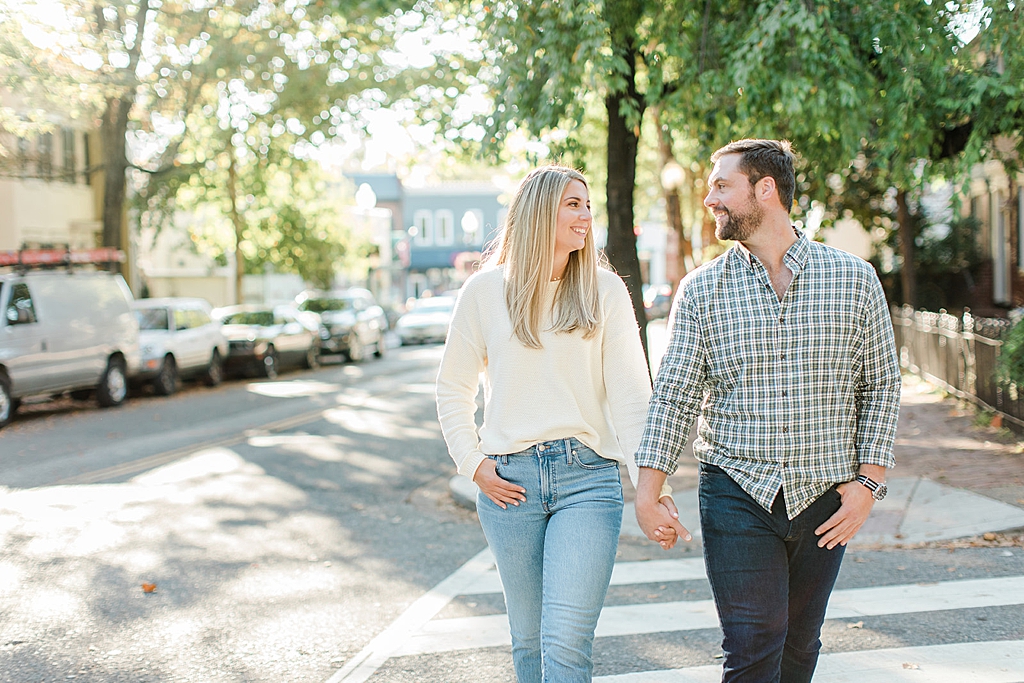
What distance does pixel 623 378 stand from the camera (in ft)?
10.2

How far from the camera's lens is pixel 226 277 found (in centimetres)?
3791

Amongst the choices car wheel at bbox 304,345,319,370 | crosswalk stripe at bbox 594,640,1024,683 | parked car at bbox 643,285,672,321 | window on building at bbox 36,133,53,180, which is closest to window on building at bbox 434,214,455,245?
parked car at bbox 643,285,672,321

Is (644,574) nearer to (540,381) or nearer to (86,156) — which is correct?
(540,381)

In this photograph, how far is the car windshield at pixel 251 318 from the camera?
21844 millimetres

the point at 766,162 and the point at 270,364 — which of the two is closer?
the point at 766,162

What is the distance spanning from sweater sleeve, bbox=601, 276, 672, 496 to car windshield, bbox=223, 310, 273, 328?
19363 mm

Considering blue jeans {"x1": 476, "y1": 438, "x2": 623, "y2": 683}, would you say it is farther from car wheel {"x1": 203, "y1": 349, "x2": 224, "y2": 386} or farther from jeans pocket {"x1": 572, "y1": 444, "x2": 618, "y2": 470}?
car wheel {"x1": 203, "y1": 349, "x2": 224, "y2": 386}

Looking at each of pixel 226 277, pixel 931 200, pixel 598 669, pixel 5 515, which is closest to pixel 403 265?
pixel 226 277

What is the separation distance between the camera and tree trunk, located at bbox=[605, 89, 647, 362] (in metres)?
10.4

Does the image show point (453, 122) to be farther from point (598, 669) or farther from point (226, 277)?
point (226, 277)

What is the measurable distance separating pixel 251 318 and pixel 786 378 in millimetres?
20219

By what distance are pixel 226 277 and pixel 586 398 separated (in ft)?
120

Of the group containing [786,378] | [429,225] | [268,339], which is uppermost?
[429,225]

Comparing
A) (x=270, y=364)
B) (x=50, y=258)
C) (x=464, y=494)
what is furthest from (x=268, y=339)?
(x=464, y=494)
